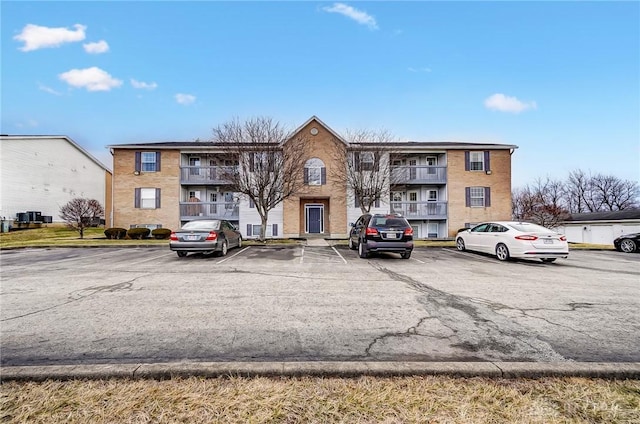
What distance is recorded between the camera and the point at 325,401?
2451 millimetres

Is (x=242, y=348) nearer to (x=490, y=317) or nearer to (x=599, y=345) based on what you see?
(x=490, y=317)

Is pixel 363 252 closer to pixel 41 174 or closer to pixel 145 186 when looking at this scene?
pixel 145 186

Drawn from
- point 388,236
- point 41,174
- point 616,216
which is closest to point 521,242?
point 388,236

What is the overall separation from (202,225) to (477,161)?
22.0 metres

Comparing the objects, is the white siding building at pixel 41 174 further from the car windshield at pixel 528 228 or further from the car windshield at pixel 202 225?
the car windshield at pixel 528 228

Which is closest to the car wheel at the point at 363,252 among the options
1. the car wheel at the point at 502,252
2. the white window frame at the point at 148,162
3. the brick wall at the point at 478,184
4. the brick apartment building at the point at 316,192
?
the car wheel at the point at 502,252

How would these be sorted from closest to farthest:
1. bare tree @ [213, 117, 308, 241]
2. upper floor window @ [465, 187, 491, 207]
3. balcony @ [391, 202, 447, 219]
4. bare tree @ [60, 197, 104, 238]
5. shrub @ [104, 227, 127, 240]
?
bare tree @ [213, 117, 308, 241] → shrub @ [104, 227, 127, 240] → bare tree @ [60, 197, 104, 238] → balcony @ [391, 202, 447, 219] → upper floor window @ [465, 187, 491, 207]

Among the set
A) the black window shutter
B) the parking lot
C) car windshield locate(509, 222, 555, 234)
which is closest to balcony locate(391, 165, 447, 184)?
car windshield locate(509, 222, 555, 234)

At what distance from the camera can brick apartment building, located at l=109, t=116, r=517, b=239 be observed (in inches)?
941

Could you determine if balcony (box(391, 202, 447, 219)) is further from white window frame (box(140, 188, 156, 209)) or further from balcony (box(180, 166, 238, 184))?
white window frame (box(140, 188, 156, 209))

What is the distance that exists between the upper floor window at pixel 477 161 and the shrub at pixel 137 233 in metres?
24.8

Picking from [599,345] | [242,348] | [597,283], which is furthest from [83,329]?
[597,283]

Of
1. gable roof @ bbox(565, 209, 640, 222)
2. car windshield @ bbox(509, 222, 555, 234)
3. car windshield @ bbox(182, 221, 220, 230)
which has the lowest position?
car windshield @ bbox(509, 222, 555, 234)

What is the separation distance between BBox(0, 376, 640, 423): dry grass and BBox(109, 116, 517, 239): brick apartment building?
68.3 ft
